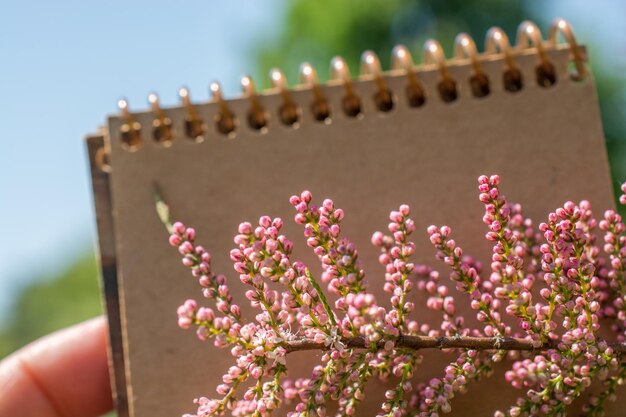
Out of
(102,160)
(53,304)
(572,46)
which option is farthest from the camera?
(53,304)

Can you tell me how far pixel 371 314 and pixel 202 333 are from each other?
0.19 meters

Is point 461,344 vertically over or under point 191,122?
under

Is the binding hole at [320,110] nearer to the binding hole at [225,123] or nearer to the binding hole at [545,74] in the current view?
the binding hole at [225,123]

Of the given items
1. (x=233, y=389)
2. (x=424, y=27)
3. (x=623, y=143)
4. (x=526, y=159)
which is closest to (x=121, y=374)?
(x=233, y=389)

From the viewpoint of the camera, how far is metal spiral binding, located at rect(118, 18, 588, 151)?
109 cm

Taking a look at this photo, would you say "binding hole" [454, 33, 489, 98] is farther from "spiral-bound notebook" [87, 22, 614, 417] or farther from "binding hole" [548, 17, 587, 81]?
"binding hole" [548, 17, 587, 81]

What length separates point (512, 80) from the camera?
1105mm

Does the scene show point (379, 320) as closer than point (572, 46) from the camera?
Yes

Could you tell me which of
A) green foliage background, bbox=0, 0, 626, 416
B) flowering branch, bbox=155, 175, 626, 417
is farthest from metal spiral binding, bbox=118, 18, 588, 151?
green foliage background, bbox=0, 0, 626, 416

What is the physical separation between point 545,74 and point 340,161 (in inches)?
13.0

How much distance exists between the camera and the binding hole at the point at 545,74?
1.09 m

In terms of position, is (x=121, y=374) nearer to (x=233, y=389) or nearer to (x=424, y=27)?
(x=233, y=389)

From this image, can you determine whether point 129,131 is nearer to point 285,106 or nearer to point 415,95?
point 285,106

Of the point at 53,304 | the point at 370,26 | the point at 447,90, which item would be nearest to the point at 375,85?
the point at 447,90
